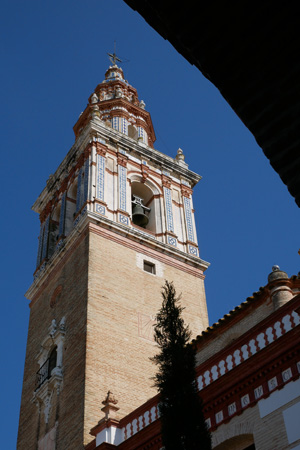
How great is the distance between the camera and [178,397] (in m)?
7.34

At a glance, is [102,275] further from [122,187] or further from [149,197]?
[149,197]

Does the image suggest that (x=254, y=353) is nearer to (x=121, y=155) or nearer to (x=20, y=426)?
(x=20, y=426)

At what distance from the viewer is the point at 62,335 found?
19.0m

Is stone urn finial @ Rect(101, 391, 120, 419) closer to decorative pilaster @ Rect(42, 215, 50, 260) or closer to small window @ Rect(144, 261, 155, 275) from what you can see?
small window @ Rect(144, 261, 155, 275)

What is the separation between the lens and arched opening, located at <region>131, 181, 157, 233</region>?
23659 millimetres

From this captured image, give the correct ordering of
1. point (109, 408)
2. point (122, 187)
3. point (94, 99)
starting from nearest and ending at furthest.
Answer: point (109, 408)
point (122, 187)
point (94, 99)

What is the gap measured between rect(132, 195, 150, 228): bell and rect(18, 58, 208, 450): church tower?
0.16 feet

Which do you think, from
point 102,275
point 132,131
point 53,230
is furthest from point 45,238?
point 132,131

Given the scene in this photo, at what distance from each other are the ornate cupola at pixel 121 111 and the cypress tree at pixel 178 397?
19866mm

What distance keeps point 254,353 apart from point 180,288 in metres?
9.73

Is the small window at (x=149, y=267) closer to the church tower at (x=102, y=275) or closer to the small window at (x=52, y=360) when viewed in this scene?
the church tower at (x=102, y=275)

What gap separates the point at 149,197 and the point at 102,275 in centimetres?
610

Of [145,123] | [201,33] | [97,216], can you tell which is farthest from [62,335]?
[201,33]

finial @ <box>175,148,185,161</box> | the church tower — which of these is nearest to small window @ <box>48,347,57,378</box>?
the church tower
